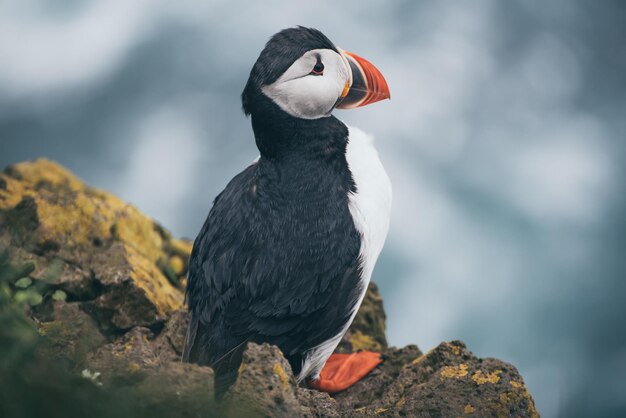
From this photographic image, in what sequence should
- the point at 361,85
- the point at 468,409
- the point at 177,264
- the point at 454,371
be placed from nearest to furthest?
the point at 468,409 < the point at 454,371 < the point at 361,85 < the point at 177,264

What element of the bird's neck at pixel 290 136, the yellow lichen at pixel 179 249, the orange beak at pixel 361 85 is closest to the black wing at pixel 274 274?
the bird's neck at pixel 290 136

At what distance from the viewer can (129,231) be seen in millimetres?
5176

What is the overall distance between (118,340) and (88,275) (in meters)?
0.57

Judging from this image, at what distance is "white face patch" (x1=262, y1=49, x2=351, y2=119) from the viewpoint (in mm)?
3875

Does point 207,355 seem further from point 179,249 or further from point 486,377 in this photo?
point 179,249

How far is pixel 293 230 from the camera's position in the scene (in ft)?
12.4

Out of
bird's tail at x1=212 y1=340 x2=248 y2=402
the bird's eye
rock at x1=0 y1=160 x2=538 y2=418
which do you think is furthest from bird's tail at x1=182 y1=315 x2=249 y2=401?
the bird's eye

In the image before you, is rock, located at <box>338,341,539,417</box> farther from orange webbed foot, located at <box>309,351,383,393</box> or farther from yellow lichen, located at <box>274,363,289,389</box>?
yellow lichen, located at <box>274,363,289,389</box>

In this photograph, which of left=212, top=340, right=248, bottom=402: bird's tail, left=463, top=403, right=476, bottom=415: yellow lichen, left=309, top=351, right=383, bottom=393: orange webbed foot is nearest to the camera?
left=463, top=403, right=476, bottom=415: yellow lichen

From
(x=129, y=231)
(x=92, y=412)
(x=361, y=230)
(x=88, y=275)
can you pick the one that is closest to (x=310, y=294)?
(x=361, y=230)

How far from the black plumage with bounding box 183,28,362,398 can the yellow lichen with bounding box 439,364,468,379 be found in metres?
0.64

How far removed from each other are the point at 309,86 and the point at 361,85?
0.42 m

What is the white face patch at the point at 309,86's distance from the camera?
12.7ft

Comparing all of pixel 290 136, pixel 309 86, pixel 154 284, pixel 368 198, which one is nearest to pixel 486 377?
pixel 368 198
